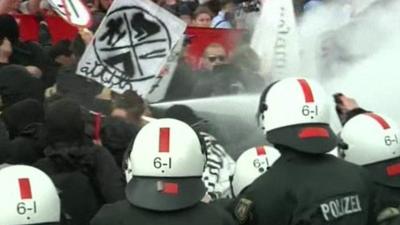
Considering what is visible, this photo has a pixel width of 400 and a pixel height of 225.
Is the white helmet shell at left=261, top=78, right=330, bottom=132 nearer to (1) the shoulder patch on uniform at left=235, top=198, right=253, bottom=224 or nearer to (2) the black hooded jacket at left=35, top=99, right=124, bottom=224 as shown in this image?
(1) the shoulder patch on uniform at left=235, top=198, right=253, bottom=224

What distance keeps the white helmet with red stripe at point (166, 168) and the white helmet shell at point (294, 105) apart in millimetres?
656

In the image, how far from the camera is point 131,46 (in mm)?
7145

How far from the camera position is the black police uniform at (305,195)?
4168 millimetres

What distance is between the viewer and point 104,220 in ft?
12.3

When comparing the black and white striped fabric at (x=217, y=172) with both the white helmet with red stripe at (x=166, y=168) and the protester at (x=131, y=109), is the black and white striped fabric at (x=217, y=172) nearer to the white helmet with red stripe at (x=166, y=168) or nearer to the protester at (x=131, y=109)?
the protester at (x=131, y=109)

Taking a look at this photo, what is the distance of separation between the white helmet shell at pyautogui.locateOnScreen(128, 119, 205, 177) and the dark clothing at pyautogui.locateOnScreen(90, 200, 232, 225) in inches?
5.7

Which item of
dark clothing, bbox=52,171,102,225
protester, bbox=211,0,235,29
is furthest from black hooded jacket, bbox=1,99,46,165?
protester, bbox=211,0,235,29

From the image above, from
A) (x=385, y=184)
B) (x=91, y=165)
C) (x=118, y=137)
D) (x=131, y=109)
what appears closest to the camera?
(x=385, y=184)

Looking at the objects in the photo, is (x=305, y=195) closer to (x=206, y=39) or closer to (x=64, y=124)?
(x=64, y=124)

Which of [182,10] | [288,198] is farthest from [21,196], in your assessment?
[182,10]

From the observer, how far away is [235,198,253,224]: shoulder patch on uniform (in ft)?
13.6

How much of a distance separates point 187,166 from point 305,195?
661mm

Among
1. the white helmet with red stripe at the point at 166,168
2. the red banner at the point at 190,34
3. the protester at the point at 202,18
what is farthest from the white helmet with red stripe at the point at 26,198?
the protester at the point at 202,18

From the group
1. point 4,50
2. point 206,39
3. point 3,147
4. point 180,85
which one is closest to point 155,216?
point 3,147
